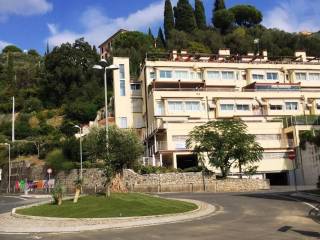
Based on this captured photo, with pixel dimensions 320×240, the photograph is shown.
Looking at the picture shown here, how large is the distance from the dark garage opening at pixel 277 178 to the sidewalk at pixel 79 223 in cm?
3999

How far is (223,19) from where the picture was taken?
4700 inches

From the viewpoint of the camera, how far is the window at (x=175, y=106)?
66537 millimetres

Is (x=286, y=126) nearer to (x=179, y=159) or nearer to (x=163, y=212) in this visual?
(x=179, y=159)

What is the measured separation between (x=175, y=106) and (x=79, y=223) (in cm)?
4839

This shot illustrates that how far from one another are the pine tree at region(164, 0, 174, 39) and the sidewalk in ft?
325

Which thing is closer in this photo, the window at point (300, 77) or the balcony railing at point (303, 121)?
the balcony railing at point (303, 121)

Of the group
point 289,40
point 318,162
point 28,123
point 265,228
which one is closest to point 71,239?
point 265,228

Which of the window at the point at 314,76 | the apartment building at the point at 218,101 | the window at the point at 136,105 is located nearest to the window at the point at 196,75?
the apartment building at the point at 218,101

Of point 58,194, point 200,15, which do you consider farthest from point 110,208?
point 200,15

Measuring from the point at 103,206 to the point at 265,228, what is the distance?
9.53 meters

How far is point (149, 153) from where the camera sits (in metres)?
63.0

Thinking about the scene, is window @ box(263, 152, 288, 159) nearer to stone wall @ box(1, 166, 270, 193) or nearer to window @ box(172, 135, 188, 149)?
window @ box(172, 135, 188, 149)

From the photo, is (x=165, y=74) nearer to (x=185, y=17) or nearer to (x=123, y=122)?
(x=123, y=122)

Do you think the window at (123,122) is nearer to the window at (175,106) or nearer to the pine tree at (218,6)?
the window at (175,106)
